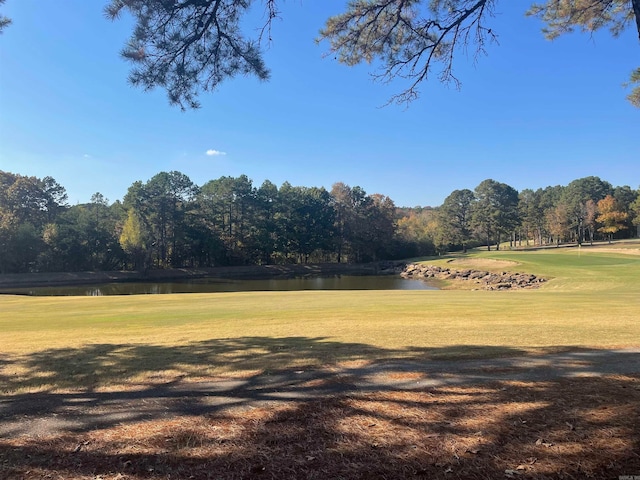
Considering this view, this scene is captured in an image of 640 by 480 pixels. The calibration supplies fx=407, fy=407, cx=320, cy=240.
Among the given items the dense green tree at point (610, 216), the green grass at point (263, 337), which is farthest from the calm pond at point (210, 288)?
the dense green tree at point (610, 216)

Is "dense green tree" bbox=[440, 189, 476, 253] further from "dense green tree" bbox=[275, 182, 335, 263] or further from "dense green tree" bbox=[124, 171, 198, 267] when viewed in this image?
"dense green tree" bbox=[124, 171, 198, 267]

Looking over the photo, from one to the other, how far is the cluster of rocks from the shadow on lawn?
35.0m

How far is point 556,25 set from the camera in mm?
8906

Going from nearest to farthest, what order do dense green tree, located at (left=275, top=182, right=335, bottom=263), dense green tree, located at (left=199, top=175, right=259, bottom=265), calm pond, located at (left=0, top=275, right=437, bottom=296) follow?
calm pond, located at (left=0, top=275, right=437, bottom=296) → dense green tree, located at (left=199, top=175, right=259, bottom=265) → dense green tree, located at (left=275, top=182, right=335, bottom=263)

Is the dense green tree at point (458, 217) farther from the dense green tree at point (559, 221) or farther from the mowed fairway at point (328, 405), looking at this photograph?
the mowed fairway at point (328, 405)

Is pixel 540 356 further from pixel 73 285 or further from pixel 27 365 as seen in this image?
pixel 73 285

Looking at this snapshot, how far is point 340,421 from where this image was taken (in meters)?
4.01

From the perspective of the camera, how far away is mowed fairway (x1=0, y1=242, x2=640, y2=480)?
3.23 metres

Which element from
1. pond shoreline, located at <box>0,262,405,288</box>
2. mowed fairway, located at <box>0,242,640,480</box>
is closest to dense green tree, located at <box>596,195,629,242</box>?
pond shoreline, located at <box>0,262,405,288</box>

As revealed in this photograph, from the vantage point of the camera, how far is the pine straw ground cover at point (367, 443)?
10.3 ft

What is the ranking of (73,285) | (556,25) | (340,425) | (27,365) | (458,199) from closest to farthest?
(340,425)
(27,365)
(556,25)
(73,285)
(458,199)

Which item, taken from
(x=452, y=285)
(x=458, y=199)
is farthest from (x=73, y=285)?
(x=458, y=199)

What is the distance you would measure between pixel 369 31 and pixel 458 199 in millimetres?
94074

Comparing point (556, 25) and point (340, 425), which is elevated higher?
point (556, 25)
